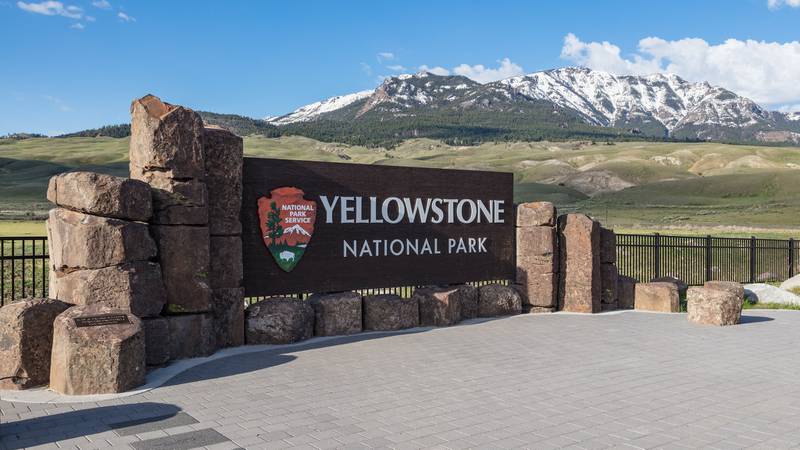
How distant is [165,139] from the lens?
9.86 meters

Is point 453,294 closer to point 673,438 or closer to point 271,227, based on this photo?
point 271,227

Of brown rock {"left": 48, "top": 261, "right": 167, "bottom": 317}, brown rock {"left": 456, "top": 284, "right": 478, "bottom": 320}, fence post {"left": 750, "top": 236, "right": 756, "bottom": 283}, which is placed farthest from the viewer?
fence post {"left": 750, "top": 236, "right": 756, "bottom": 283}

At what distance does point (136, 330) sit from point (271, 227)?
12.9 feet

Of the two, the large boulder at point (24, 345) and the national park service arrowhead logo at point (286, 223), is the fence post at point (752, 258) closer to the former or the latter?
the national park service arrowhead logo at point (286, 223)

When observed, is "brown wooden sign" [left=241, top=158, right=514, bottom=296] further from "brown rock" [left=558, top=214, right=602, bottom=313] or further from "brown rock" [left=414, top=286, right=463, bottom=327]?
"brown rock" [left=558, top=214, right=602, bottom=313]

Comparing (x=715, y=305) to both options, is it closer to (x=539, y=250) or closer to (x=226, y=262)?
(x=539, y=250)

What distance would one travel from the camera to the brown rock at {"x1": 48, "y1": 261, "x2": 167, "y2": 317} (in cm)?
891

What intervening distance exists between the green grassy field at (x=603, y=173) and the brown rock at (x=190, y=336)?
20.6 metres

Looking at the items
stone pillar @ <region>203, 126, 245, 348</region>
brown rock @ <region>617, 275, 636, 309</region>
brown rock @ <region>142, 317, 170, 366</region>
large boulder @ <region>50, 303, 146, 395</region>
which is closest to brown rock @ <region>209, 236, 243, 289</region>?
stone pillar @ <region>203, 126, 245, 348</region>

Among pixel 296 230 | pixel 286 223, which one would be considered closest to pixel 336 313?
pixel 296 230

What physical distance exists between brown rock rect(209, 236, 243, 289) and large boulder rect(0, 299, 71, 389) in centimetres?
287

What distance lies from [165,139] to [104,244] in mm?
1815

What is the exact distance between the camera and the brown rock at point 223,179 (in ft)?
35.0

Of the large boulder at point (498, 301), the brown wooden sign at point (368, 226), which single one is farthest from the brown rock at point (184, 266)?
the large boulder at point (498, 301)
